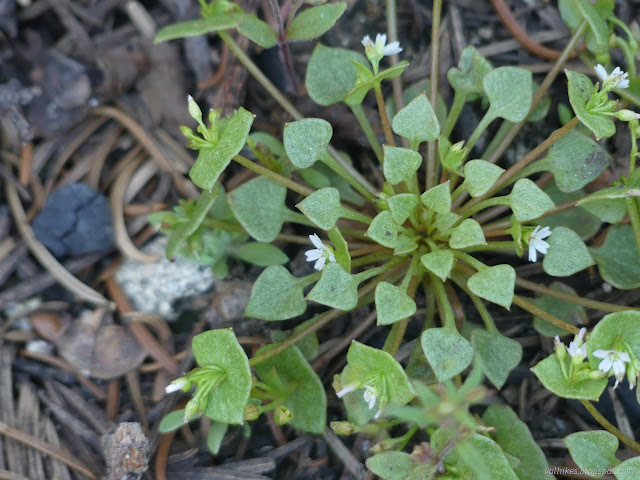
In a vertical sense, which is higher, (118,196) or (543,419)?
(118,196)

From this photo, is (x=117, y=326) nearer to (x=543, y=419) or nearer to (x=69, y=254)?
(x=69, y=254)

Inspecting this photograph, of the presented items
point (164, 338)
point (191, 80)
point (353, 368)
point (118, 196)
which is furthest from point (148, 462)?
point (191, 80)

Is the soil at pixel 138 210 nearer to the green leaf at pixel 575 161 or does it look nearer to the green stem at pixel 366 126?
the green stem at pixel 366 126

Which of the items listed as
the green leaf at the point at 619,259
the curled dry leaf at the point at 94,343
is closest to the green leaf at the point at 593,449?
the green leaf at the point at 619,259

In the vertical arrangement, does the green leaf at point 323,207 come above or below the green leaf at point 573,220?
above

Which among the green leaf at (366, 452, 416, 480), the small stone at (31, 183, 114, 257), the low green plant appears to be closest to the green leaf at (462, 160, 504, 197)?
the low green plant

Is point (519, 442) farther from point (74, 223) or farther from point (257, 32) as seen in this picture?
point (74, 223)
